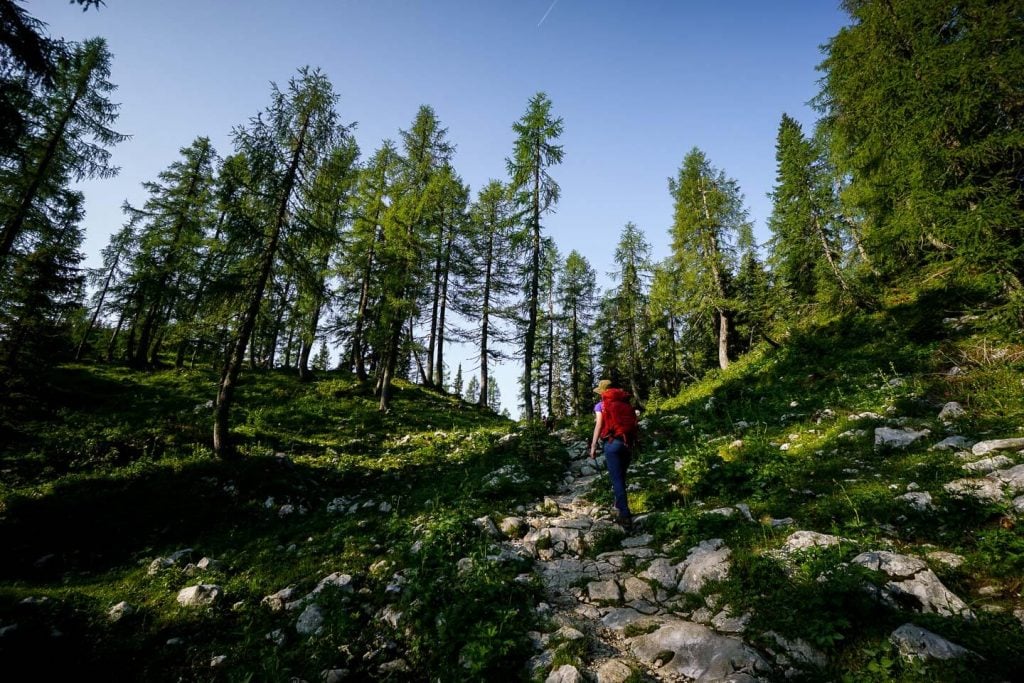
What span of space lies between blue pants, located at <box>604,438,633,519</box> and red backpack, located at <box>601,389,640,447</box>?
137 mm

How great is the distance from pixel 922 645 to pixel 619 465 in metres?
4.00

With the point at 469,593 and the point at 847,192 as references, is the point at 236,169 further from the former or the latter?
the point at 847,192

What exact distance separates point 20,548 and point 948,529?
1528 centimetres

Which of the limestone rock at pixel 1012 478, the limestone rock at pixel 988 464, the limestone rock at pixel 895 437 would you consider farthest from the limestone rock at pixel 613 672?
the limestone rock at pixel 895 437

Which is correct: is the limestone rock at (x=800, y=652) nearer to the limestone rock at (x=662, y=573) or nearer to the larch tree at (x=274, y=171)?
the limestone rock at (x=662, y=573)

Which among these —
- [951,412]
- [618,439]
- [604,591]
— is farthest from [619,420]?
[951,412]

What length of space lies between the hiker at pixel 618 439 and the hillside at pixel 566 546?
435 millimetres

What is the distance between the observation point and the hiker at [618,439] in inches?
268

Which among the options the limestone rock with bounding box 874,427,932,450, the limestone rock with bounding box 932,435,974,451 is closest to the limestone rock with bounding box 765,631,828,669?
the limestone rock with bounding box 932,435,974,451

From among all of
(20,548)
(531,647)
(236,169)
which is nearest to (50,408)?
(20,548)

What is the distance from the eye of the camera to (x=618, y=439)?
272 inches

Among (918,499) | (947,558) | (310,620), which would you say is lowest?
(310,620)

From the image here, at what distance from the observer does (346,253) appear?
866 inches

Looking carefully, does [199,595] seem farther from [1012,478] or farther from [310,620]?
[1012,478]
